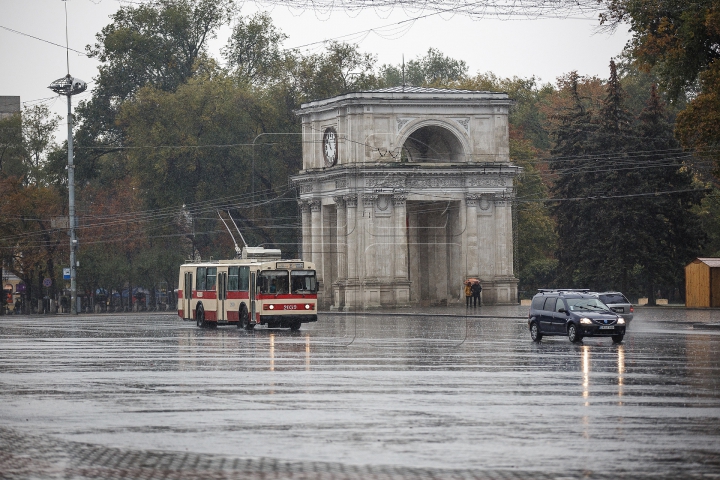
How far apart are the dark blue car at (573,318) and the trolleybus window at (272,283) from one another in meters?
12.3

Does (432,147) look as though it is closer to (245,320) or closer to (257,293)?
(245,320)

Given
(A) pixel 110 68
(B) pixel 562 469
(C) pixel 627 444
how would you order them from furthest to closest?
(A) pixel 110 68
(C) pixel 627 444
(B) pixel 562 469

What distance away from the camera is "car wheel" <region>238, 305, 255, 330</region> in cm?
4912

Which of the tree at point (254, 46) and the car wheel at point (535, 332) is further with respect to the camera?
the tree at point (254, 46)

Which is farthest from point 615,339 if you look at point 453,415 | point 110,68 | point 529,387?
point 110,68

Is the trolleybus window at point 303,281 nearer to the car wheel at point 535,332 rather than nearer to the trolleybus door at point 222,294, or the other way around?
the trolleybus door at point 222,294

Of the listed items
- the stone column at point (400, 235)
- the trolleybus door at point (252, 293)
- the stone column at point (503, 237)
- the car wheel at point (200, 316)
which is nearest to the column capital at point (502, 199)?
the stone column at point (503, 237)

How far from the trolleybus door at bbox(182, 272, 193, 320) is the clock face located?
795 inches

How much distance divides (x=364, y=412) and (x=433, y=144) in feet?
197

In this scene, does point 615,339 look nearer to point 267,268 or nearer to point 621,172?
point 267,268

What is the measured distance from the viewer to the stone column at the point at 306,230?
76.7 meters

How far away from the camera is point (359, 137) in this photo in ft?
237

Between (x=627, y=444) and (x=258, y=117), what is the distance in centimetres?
7677

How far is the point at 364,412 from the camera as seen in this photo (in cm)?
1744
